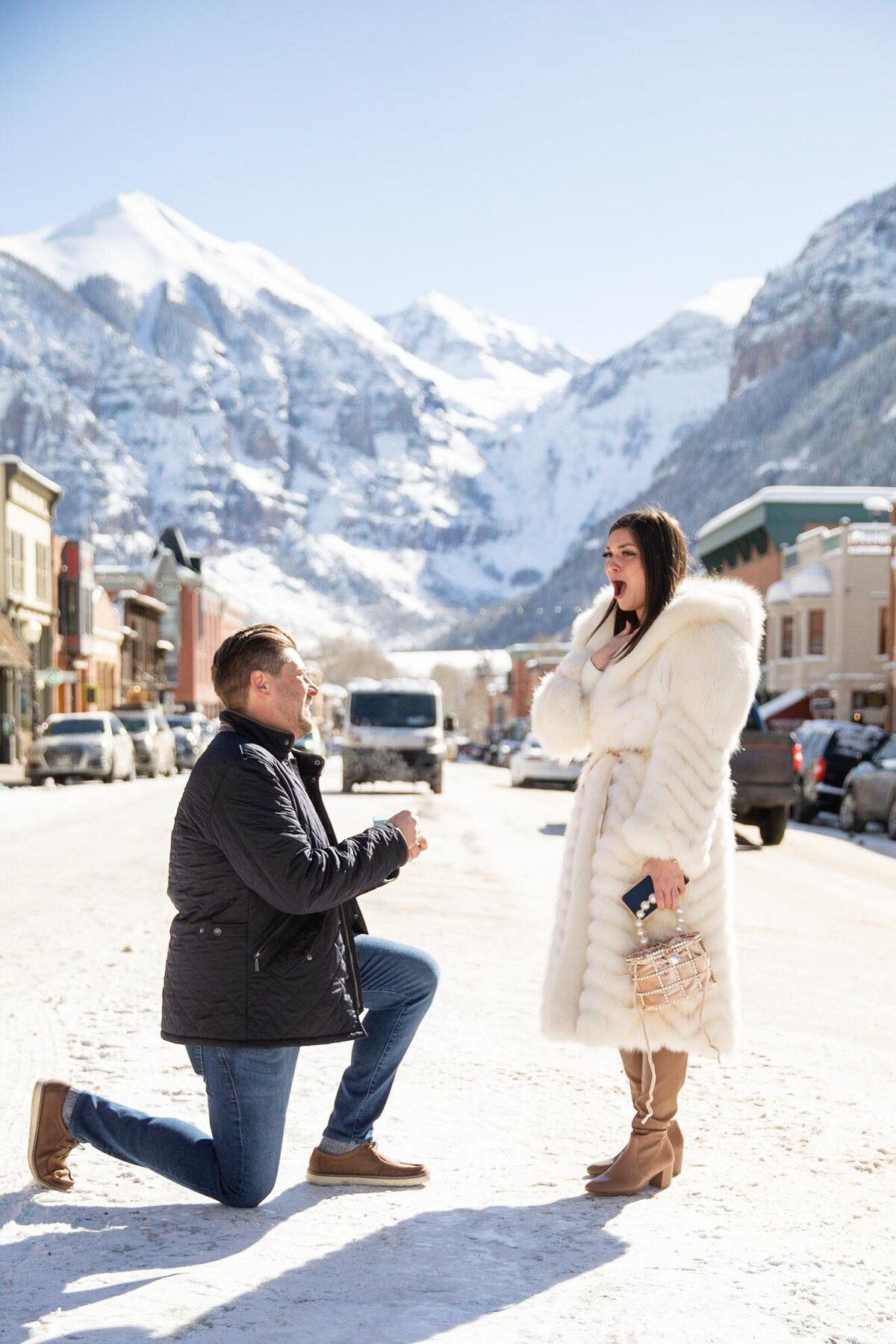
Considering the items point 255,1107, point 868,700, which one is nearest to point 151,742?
point 868,700

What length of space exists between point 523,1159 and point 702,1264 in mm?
1090

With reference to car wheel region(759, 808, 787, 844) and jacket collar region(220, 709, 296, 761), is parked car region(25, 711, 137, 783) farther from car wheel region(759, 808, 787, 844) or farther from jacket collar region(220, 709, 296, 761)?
jacket collar region(220, 709, 296, 761)

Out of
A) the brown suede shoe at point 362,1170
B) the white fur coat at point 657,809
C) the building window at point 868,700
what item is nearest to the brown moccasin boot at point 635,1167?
the white fur coat at point 657,809

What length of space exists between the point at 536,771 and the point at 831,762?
43.0ft

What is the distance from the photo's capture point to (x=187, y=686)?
102m

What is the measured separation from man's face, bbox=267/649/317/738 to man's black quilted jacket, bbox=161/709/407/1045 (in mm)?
59

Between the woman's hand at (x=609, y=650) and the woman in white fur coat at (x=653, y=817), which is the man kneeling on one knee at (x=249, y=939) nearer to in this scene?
the woman in white fur coat at (x=653, y=817)

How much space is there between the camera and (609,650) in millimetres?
5012

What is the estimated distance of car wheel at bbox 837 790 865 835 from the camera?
2342 centimetres

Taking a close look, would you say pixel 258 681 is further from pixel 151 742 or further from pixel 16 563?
pixel 16 563

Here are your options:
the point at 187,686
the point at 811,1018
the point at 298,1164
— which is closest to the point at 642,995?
the point at 298,1164

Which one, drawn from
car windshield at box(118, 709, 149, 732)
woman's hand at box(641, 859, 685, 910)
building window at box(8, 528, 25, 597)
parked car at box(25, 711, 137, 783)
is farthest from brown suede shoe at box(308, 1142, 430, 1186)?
building window at box(8, 528, 25, 597)

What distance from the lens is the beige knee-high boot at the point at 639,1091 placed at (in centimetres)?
476

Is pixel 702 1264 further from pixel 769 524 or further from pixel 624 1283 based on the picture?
pixel 769 524
